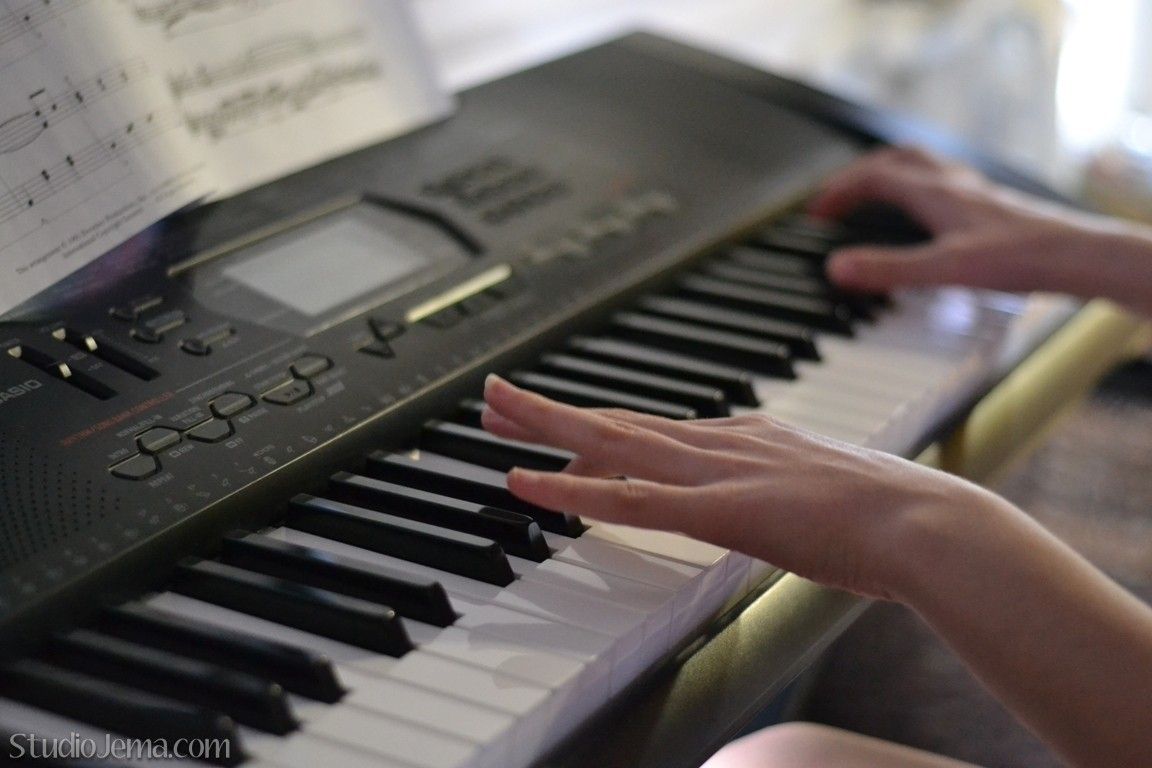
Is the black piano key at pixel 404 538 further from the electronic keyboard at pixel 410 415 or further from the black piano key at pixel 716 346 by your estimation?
the black piano key at pixel 716 346

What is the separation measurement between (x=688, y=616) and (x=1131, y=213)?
169 cm

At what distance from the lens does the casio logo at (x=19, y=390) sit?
71 centimetres

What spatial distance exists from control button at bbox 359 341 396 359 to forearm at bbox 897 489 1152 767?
0.37 m

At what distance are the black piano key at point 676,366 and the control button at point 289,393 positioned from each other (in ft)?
0.78

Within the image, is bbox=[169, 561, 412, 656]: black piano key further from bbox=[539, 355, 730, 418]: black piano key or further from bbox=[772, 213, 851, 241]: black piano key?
bbox=[772, 213, 851, 241]: black piano key

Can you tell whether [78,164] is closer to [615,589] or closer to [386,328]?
[386,328]

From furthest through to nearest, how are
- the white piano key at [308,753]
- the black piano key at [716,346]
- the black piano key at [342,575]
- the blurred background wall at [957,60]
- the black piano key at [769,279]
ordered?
the blurred background wall at [957,60], the black piano key at [769,279], the black piano key at [716,346], the black piano key at [342,575], the white piano key at [308,753]

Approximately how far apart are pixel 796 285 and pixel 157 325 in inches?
21.9

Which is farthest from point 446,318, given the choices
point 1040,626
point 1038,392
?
point 1038,392

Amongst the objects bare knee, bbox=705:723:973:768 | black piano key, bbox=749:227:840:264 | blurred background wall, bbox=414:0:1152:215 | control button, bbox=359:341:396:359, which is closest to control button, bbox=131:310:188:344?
control button, bbox=359:341:396:359

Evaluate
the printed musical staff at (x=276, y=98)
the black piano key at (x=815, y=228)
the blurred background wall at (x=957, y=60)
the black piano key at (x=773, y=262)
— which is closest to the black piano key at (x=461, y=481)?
the printed musical staff at (x=276, y=98)

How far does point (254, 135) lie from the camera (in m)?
0.97

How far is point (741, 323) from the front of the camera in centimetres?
101

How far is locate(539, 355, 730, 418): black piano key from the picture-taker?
881 mm
